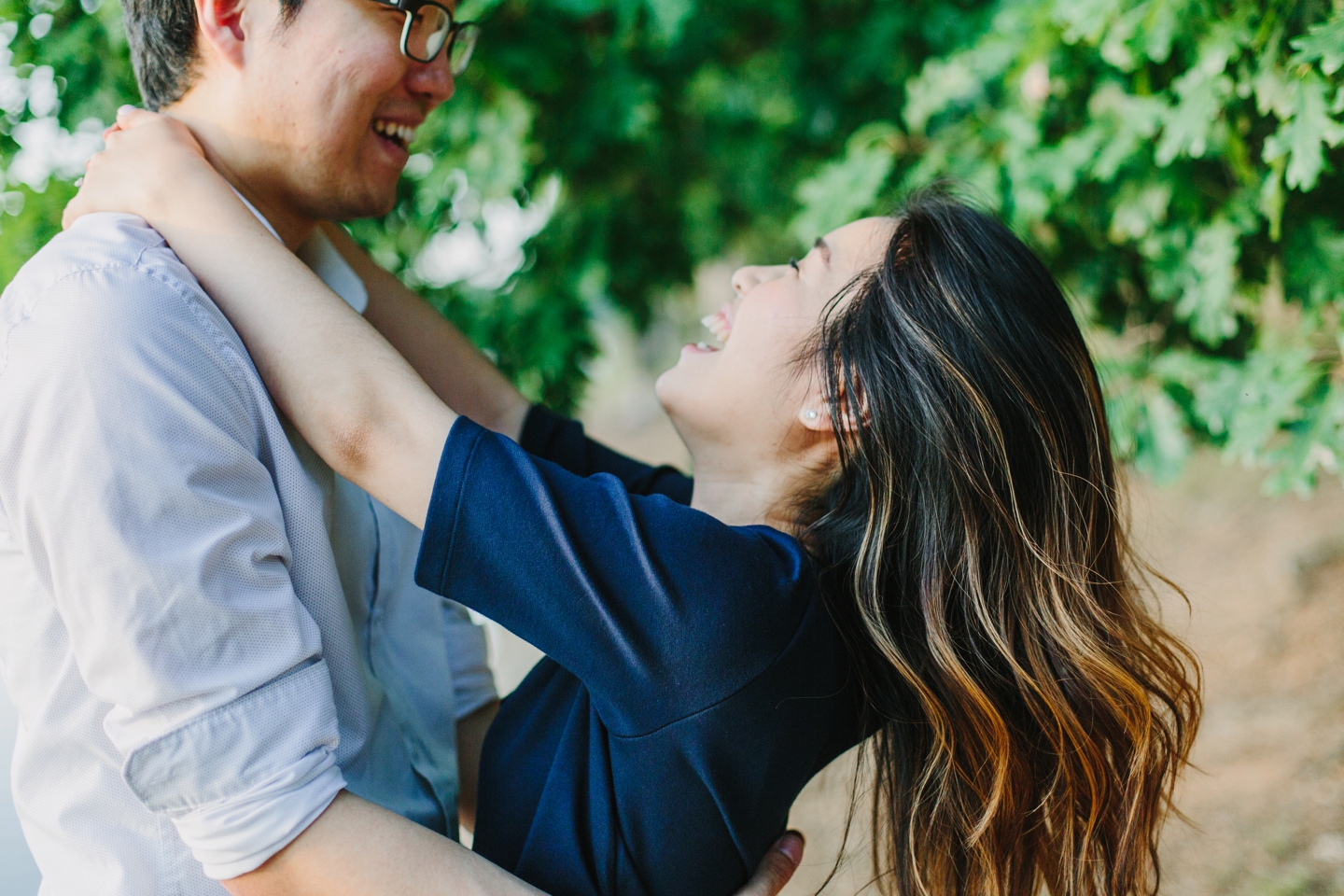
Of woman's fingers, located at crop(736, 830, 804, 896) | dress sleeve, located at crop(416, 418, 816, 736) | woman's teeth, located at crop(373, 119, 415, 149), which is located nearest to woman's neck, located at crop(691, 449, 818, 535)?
dress sleeve, located at crop(416, 418, 816, 736)

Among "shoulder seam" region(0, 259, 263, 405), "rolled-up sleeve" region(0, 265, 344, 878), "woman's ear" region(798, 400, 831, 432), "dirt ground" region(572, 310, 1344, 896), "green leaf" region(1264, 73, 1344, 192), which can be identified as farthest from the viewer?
"dirt ground" region(572, 310, 1344, 896)

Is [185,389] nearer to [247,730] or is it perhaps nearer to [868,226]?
[247,730]

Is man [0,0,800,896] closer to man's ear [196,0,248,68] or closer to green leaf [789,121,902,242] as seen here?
man's ear [196,0,248,68]

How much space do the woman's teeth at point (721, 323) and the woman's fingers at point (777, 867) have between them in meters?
1.13

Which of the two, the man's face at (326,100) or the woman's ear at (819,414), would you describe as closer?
the man's face at (326,100)

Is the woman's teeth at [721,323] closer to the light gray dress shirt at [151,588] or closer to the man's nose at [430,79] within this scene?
the man's nose at [430,79]

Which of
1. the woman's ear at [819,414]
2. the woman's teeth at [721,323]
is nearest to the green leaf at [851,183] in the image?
the woman's teeth at [721,323]

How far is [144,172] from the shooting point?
1.63m

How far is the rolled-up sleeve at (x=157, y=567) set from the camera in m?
1.30

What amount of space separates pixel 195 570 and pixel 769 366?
3.86 ft

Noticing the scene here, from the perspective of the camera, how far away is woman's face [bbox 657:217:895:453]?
6.60ft

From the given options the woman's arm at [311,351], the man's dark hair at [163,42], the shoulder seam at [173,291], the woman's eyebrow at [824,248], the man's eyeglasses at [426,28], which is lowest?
the shoulder seam at [173,291]

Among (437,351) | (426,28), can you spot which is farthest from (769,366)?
(426,28)

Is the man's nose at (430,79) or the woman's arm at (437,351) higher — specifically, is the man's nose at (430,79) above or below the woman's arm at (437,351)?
above
